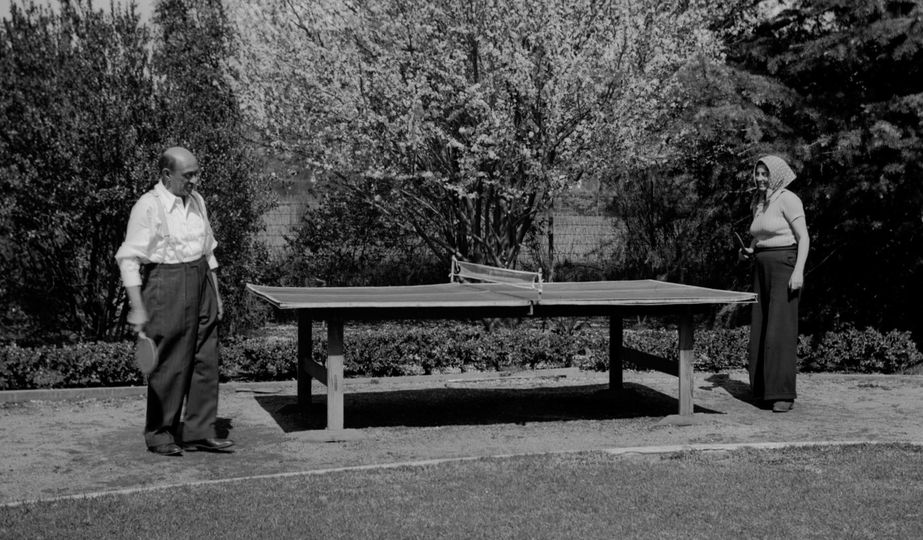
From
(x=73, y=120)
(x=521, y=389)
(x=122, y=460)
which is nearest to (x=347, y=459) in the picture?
(x=122, y=460)

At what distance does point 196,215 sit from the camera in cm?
731

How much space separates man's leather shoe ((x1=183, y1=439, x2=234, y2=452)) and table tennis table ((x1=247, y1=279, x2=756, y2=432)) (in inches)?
34.4

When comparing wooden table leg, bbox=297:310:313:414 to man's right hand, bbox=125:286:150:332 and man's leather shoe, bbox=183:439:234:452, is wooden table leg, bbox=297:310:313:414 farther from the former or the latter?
man's right hand, bbox=125:286:150:332

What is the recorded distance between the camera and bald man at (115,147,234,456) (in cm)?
705

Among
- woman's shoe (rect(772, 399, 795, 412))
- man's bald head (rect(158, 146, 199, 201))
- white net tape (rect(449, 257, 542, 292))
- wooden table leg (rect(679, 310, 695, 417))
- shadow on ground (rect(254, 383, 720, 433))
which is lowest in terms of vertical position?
shadow on ground (rect(254, 383, 720, 433))

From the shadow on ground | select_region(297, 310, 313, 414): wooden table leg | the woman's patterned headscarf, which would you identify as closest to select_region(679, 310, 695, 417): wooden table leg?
the shadow on ground

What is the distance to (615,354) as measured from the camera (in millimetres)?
10164

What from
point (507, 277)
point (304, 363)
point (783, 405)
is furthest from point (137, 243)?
point (783, 405)

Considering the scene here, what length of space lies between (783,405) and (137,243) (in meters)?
5.51

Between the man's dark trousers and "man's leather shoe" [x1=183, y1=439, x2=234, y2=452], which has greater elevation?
the man's dark trousers

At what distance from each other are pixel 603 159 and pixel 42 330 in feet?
24.6

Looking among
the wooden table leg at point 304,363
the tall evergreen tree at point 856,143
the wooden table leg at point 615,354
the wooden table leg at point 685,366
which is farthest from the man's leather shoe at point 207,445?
the tall evergreen tree at point 856,143

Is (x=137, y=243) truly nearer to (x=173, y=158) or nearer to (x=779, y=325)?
(x=173, y=158)

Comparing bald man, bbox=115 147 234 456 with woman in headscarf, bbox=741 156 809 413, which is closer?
bald man, bbox=115 147 234 456
